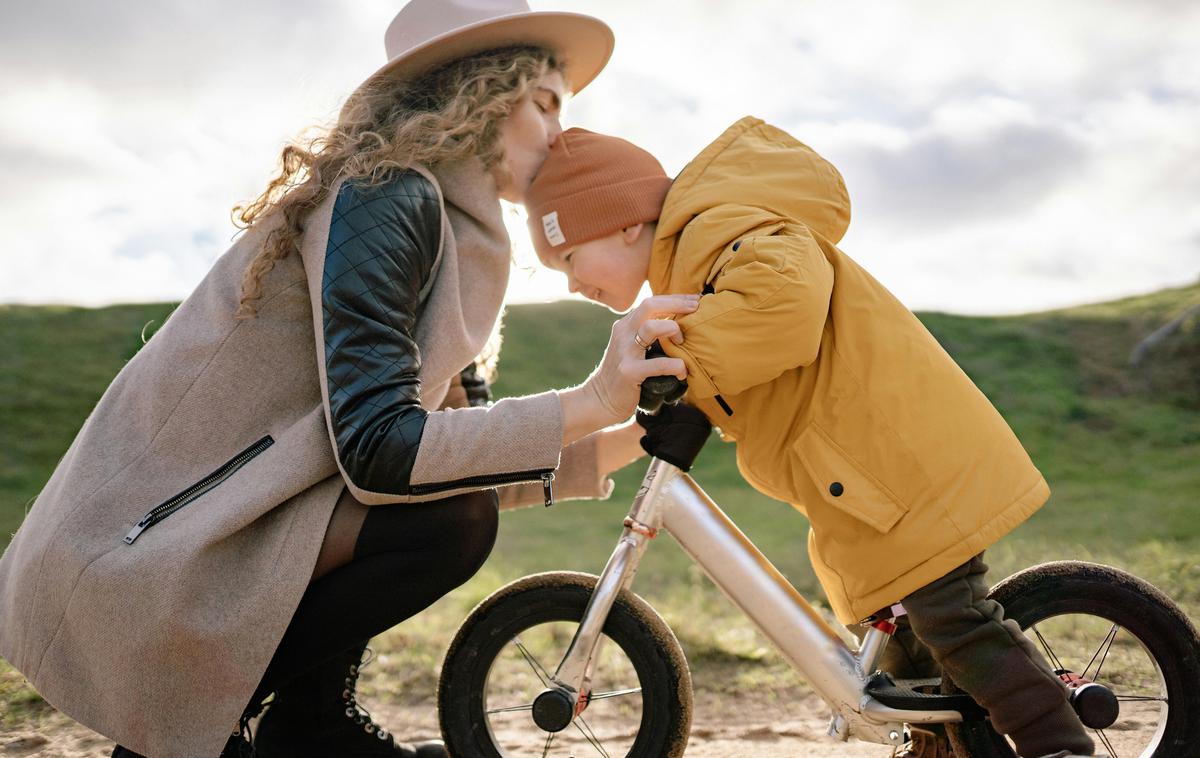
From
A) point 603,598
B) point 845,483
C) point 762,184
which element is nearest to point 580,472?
point 603,598

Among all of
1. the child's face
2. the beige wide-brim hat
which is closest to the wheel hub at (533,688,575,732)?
the child's face

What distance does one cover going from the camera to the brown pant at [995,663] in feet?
6.89

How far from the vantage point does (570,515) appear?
29.9ft

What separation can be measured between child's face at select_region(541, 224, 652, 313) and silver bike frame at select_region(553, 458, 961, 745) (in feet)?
1.39

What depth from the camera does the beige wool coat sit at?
202 centimetres

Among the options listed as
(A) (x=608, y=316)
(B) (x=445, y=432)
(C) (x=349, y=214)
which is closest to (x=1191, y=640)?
(B) (x=445, y=432)

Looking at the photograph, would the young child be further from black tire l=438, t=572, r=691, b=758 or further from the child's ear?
black tire l=438, t=572, r=691, b=758

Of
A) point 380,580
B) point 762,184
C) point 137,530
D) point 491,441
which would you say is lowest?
point 380,580

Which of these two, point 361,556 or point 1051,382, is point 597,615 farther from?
point 1051,382

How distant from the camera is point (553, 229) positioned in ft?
7.80

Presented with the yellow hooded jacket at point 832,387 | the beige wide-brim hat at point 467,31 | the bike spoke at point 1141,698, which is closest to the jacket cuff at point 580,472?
the yellow hooded jacket at point 832,387

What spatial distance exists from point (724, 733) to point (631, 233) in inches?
64.9

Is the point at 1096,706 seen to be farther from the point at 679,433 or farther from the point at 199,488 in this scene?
the point at 199,488

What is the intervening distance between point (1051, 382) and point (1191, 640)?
9.03m
